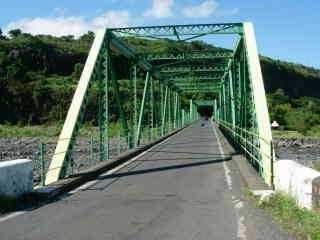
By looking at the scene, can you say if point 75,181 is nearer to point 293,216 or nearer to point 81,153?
point 293,216

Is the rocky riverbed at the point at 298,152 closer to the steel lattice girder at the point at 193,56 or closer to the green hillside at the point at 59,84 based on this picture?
the steel lattice girder at the point at 193,56

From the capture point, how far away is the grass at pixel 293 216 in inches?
251

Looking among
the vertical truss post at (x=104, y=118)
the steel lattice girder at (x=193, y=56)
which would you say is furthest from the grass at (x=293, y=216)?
the steel lattice girder at (x=193, y=56)

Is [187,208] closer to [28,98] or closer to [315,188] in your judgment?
[315,188]

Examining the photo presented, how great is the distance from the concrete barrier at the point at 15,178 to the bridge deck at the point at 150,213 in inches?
27.9

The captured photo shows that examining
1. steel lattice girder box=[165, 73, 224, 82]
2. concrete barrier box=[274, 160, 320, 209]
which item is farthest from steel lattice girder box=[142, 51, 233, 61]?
concrete barrier box=[274, 160, 320, 209]

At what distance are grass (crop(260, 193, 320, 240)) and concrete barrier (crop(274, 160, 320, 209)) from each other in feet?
0.40

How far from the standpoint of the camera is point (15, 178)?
366 inches

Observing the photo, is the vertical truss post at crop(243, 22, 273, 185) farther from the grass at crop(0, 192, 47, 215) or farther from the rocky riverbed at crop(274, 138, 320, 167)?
the rocky riverbed at crop(274, 138, 320, 167)

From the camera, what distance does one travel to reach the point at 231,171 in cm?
1478

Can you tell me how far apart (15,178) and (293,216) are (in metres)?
4.86

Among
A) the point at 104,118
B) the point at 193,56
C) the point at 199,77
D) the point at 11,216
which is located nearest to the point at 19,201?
the point at 11,216

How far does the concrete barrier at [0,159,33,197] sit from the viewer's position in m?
8.87

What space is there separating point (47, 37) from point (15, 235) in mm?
172793
